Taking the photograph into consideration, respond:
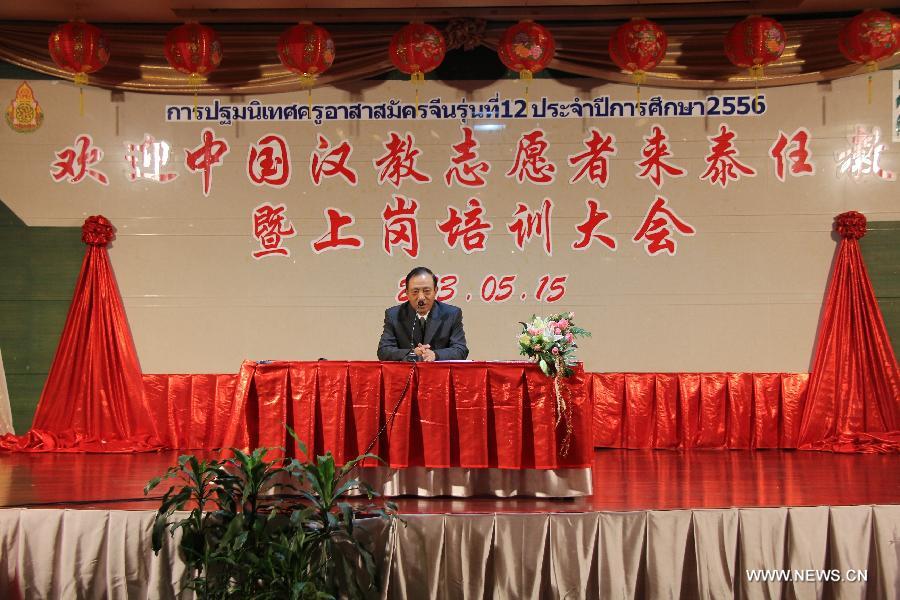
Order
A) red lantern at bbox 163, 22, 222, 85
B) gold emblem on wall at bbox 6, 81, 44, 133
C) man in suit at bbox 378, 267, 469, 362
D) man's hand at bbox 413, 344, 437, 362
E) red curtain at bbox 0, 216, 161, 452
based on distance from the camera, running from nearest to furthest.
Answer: man's hand at bbox 413, 344, 437, 362 → man in suit at bbox 378, 267, 469, 362 → red lantern at bbox 163, 22, 222, 85 → red curtain at bbox 0, 216, 161, 452 → gold emblem on wall at bbox 6, 81, 44, 133

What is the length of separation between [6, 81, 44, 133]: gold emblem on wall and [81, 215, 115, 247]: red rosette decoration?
0.80 meters

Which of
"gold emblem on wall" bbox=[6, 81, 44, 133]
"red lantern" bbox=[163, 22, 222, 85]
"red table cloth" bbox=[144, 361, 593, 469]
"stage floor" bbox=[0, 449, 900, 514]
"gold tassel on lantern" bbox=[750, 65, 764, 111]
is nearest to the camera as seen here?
"stage floor" bbox=[0, 449, 900, 514]

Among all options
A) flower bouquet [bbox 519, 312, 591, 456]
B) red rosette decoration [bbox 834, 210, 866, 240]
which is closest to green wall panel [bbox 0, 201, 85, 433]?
flower bouquet [bbox 519, 312, 591, 456]

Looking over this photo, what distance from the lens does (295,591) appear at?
2832 mm

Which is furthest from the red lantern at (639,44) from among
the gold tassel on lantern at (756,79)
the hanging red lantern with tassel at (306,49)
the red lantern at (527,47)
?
the hanging red lantern with tassel at (306,49)

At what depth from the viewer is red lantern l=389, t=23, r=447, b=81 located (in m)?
5.00

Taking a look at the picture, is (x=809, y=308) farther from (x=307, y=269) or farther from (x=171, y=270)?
(x=171, y=270)

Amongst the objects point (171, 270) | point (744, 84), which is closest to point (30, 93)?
point (171, 270)

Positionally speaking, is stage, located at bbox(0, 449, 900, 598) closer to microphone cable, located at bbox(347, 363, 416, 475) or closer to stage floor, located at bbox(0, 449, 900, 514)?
stage floor, located at bbox(0, 449, 900, 514)

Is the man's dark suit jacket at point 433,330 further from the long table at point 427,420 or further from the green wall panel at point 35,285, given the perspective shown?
the green wall panel at point 35,285

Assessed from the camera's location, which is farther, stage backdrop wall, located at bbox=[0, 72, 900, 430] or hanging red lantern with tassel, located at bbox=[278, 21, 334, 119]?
stage backdrop wall, located at bbox=[0, 72, 900, 430]

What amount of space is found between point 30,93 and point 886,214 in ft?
19.6

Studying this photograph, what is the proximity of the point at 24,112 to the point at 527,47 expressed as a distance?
3.53 meters

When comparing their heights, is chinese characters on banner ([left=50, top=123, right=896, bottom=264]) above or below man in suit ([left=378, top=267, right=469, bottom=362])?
above
